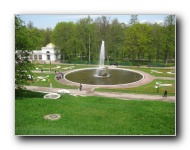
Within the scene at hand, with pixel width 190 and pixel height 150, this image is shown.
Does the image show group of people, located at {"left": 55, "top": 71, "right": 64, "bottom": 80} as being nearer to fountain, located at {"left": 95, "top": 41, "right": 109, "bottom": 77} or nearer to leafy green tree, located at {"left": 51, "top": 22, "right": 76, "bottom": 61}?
leafy green tree, located at {"left": 51, "top": 22, "right": 76, "bottom": 61}

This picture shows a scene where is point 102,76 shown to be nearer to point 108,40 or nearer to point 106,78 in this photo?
point 106,78

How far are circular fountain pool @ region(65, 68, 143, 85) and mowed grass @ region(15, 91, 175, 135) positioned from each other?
208 centimetres

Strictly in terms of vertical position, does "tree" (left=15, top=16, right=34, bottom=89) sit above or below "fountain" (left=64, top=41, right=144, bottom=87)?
above

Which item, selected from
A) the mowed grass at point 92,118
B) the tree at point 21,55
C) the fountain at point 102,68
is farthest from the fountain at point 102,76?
the tree at point 21,55

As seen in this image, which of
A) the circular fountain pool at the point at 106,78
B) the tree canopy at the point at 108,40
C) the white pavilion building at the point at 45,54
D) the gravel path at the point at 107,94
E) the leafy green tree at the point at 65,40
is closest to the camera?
the tree canopy at the point at 108,40

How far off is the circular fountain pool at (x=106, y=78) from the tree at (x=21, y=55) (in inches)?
101

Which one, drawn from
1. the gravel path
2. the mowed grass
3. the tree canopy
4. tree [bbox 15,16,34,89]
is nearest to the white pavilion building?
the tree canopy

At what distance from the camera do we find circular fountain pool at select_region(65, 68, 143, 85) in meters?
10.4

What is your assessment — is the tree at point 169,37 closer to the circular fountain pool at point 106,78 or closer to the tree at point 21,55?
the circular fountain pool at point 106,78

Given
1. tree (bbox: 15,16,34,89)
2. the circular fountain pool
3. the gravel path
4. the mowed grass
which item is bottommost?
the mowed grass

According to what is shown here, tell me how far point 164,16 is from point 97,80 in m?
4.08

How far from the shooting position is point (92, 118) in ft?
25.5

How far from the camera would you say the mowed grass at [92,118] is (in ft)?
24.8

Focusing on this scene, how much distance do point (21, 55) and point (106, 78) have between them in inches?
154
